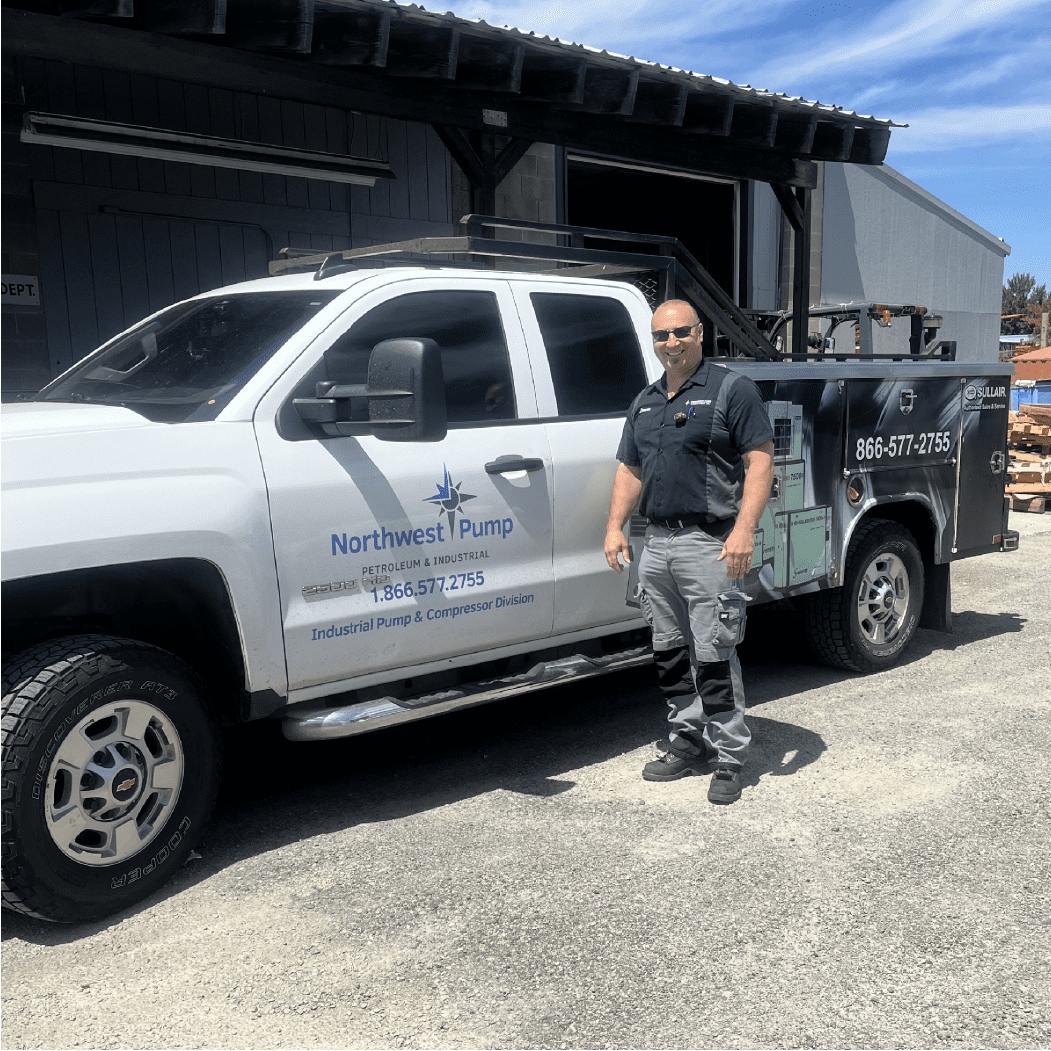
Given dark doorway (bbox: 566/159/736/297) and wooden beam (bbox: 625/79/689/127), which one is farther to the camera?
dark doorway (bbox: 566/159/736/297)

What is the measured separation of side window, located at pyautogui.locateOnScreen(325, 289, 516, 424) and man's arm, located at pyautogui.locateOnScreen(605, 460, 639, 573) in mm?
541

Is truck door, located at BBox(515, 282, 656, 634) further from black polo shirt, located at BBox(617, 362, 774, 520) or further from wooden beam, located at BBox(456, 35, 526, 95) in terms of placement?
wooden beam, located at BBox(456, 35, 526, 95)

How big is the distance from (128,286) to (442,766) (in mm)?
6021

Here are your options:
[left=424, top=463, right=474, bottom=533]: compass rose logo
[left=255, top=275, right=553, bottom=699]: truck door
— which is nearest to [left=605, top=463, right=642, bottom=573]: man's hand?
[left=255, top=275, right=553, bottom=699]: truck door

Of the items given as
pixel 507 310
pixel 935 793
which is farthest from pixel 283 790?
pixel 935 793

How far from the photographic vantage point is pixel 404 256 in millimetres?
4953

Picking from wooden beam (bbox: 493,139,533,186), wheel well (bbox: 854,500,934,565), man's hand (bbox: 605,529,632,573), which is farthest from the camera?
wooden beam (bbox: 493,139,533,186)

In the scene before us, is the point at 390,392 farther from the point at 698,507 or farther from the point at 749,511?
the point at 749,511

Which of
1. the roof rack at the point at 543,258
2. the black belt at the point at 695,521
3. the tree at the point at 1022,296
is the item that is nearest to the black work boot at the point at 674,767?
the black belt at the point at 695,521

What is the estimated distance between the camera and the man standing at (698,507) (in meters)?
4.47

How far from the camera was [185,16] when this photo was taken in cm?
682

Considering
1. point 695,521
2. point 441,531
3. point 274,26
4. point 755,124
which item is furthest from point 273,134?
point 695,521

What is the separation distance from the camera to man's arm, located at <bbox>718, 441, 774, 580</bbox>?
4.41m

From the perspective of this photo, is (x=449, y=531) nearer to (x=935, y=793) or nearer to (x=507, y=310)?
(x=507, y=310)
